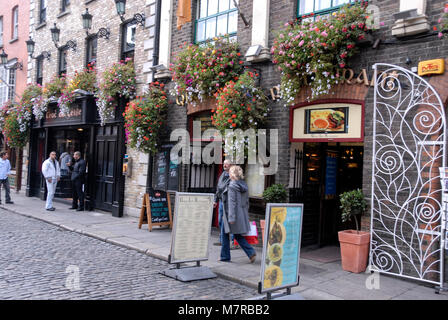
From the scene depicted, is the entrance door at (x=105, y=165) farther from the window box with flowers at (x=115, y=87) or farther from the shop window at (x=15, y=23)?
the shop window at (x=15, y=23)

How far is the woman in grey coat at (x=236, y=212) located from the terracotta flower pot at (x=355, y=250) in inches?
60.6

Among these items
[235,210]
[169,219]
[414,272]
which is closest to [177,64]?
[169,219]

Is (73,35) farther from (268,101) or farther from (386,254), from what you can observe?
(386,254)

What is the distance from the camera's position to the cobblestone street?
17.5ft

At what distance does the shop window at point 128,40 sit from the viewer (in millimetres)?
12758

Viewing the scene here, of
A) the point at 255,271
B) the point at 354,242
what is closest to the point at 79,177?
the point at 255,271

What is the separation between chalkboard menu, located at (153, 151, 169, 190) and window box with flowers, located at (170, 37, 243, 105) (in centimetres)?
197

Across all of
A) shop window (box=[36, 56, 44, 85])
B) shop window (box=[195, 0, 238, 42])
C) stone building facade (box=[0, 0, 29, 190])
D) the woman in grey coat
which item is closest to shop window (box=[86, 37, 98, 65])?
shop window (box=[36, 56, 44, 85])

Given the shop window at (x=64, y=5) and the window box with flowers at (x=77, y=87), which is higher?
the shop window at (x=64, y=5)

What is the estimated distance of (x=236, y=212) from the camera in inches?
273

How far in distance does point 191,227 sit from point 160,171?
4.93 m

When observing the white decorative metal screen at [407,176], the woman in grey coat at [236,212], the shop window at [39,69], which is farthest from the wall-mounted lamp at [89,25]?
the white decorative metal screen at [407,176]

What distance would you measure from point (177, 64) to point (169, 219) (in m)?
3.82

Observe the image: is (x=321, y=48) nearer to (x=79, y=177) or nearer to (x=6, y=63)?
(x=79, y=177)
